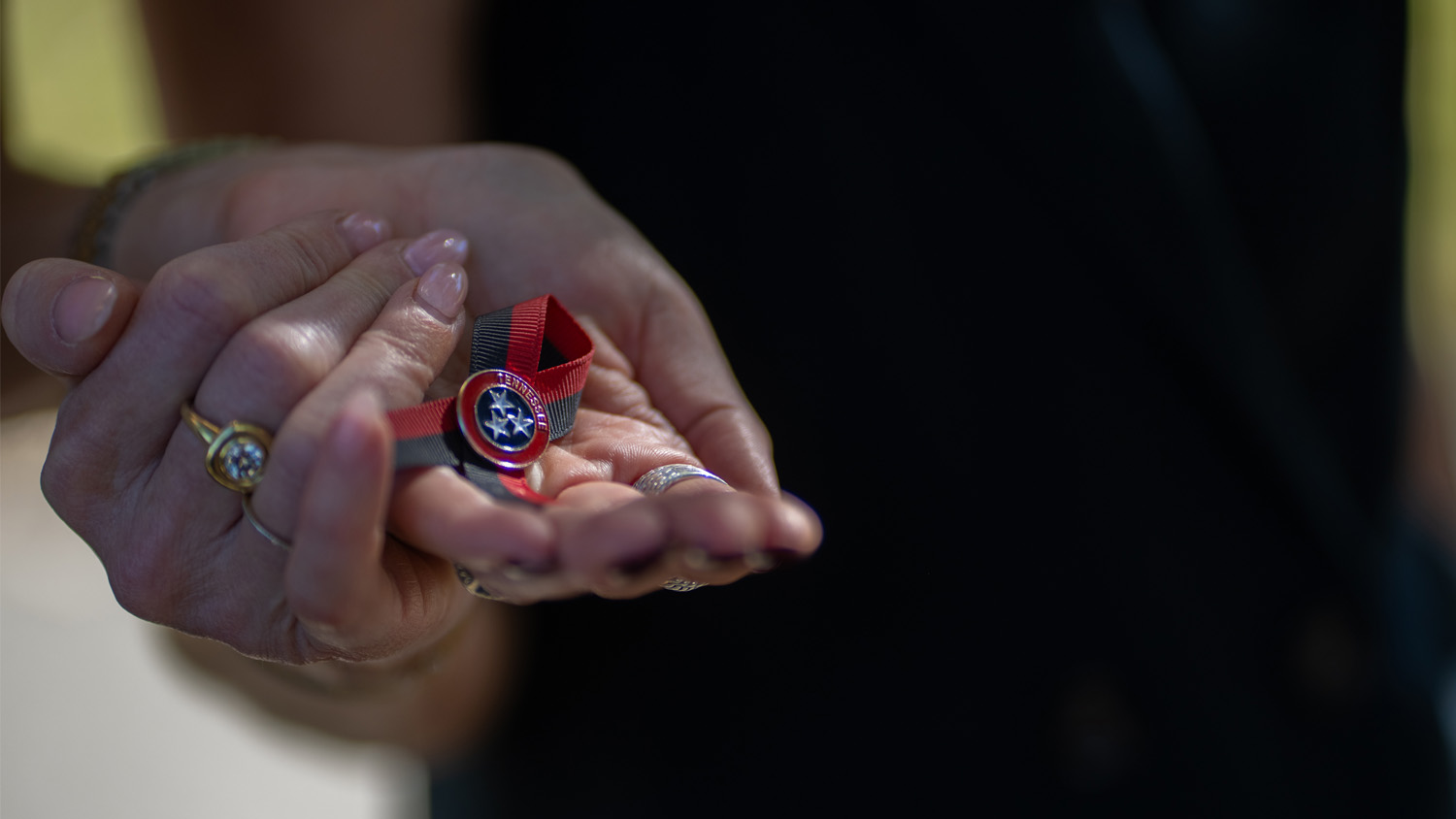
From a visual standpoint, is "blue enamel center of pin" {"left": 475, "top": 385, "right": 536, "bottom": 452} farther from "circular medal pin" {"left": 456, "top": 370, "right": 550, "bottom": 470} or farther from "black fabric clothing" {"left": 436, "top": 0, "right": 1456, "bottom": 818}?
"black fabric clothing" {"left": 436, "top": 0, "right": 1456, "bottom": 818}

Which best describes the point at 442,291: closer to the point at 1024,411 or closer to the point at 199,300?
the point at 199,300

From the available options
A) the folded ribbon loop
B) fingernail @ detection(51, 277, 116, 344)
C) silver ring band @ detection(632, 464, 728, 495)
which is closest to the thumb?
fingernail @ detection(51, 277, 116, 344)

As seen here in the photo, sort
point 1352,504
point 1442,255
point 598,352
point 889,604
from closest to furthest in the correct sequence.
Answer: point 598,352, point 889,604, point 1352,504, point 1442,255

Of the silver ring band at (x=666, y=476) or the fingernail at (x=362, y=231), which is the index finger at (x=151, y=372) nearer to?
the fingernail at (x=362, y=231)

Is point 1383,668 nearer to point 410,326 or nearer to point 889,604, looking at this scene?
point 889,604

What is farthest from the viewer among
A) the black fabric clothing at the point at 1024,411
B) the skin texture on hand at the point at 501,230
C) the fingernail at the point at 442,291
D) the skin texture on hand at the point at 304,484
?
the black fabric clothing at the point at 1024,411

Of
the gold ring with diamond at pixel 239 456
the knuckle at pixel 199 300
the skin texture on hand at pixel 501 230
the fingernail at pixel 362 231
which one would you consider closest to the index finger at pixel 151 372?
the knuckle at pixel 199 300

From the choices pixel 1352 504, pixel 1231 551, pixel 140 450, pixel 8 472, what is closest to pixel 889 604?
pixel 1231 551
